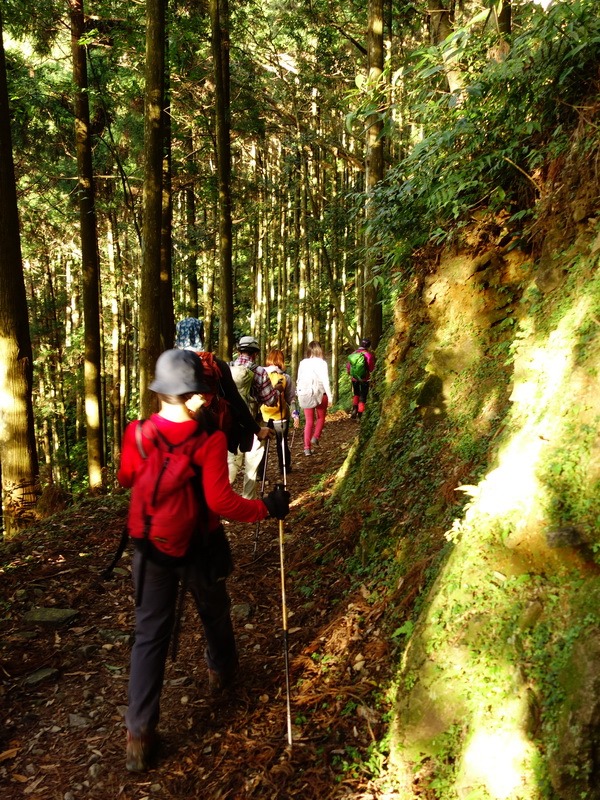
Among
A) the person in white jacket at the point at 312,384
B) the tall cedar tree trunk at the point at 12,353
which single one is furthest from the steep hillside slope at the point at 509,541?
the person in white jacket at the point at 312,384

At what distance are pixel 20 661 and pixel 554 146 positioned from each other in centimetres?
611

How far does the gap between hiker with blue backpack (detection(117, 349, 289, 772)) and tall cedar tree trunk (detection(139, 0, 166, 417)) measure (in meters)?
4.38

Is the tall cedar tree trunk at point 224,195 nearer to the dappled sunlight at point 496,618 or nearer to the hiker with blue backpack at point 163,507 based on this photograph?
the hiker with blue backpack at point 163,507

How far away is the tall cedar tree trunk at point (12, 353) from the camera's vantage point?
739 centimetres

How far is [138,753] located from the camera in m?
3.32

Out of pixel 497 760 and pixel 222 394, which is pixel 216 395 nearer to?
pixel 222 394

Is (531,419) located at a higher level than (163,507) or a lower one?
higher

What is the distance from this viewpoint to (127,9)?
33.2 ft

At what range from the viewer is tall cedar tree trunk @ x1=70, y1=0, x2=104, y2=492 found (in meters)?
11.4

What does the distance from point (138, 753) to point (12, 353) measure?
587 cm

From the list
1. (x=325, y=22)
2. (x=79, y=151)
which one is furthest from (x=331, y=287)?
(x=79, y=151)

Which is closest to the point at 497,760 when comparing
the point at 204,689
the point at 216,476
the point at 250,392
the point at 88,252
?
the point at 216,476

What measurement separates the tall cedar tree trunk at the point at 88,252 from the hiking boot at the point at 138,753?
881cm

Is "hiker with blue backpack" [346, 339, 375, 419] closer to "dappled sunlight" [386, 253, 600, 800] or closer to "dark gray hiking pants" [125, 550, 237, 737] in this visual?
"dappled sunlight" [386, 253, 600, 800]
